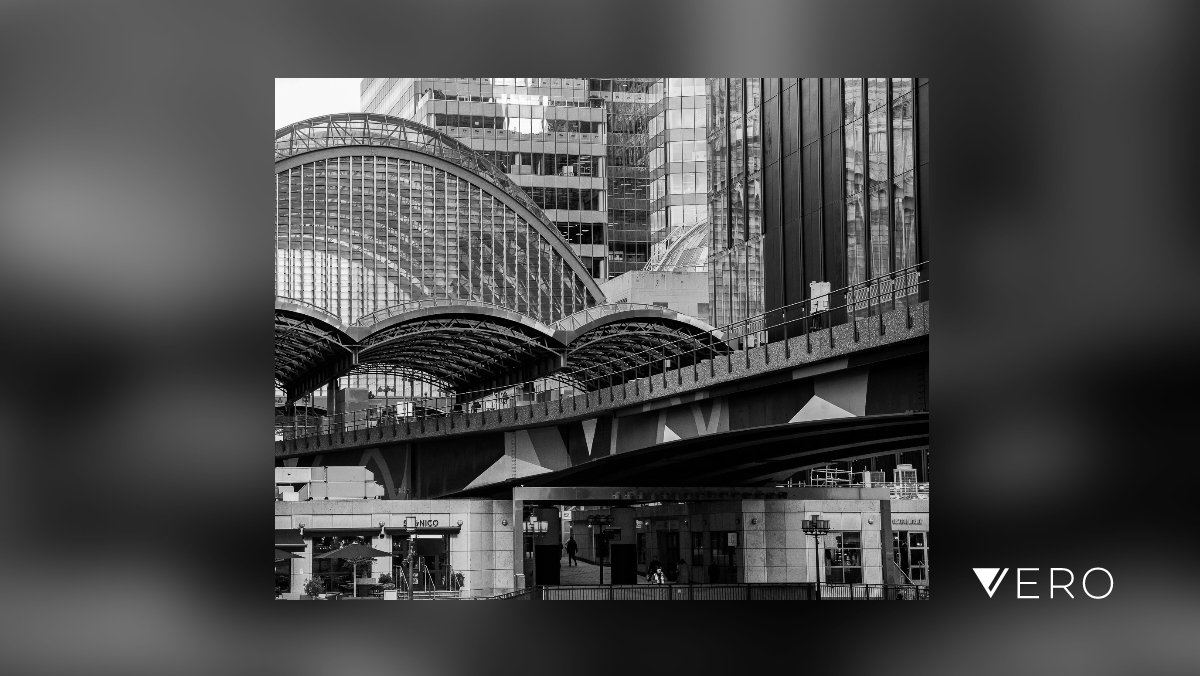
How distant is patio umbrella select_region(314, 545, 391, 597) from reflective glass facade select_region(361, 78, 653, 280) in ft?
49.9

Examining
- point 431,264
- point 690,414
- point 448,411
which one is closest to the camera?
point 690,414

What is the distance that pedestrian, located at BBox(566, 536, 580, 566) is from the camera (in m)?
40.1

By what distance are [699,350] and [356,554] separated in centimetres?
887

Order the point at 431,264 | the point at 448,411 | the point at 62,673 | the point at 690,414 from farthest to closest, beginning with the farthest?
1. the point at 431,264
2. the point at 448,411
3. the point at 690,414
4. the point at 62,673

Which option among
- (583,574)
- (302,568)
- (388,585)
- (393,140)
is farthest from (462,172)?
(302,568)

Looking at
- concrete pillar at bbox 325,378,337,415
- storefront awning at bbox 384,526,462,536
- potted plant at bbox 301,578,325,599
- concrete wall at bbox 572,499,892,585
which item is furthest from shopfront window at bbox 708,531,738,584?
potted plant at bbox 301,578,325,599

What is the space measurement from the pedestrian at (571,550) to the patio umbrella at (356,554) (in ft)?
46.8

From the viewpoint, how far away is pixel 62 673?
13.7 m

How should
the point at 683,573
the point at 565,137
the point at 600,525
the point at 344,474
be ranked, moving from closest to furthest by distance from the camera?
the point at 683,573 < the point at 344,474 < the point at 600,525 < the point at 565,137

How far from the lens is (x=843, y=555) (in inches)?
1346

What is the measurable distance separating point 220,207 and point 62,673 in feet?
17.5

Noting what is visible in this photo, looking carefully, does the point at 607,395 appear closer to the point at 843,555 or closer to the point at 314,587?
the point at 843,555
